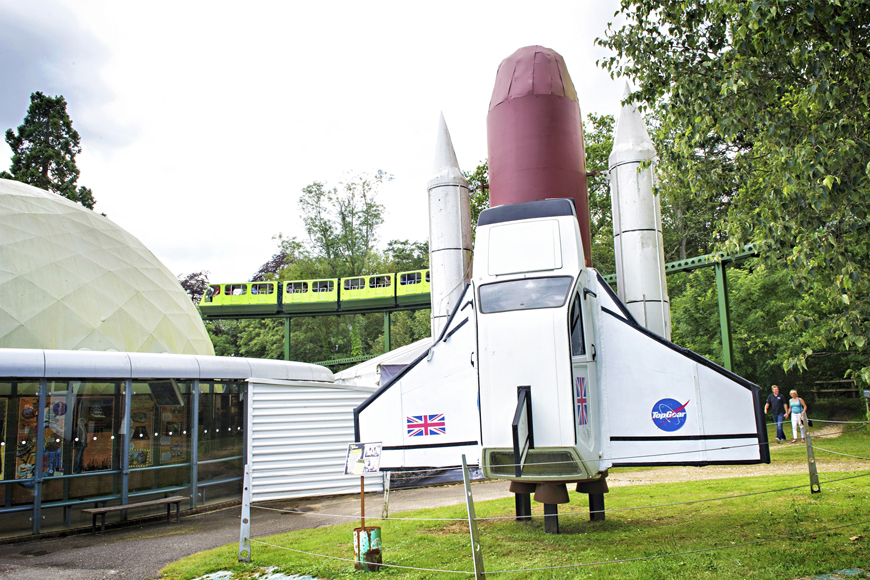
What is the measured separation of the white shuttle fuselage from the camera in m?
7.24

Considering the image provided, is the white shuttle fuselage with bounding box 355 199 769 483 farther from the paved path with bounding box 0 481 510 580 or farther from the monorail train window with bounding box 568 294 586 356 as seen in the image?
the paved path with bounding box 0 481 510 580

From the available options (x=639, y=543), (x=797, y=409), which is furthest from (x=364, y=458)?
(x=797, y=409)

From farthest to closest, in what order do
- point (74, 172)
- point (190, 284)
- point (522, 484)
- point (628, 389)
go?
point (190, 284)
point (74, 172)
point (522, 484)
point (628, 389)

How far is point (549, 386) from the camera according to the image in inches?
282

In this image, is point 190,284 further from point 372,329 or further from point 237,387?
point 237,387

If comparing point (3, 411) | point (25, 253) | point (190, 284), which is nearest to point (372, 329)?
point (190, 284)

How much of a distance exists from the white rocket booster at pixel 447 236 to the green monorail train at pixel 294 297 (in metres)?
27.4

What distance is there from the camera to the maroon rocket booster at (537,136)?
34.0 feet

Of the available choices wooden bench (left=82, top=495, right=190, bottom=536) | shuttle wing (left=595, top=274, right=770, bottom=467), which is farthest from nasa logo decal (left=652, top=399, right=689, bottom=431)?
wooden bench (left=82, top=495, right=190, bottom=536)

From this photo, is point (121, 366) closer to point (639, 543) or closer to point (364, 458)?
point (364, 458)

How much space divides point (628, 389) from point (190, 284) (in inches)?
2470

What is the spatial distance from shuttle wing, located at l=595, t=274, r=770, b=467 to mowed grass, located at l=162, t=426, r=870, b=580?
0.94 meters

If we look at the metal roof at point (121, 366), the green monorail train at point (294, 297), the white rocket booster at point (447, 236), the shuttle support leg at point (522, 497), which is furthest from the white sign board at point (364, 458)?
the green monorail train at point (294, 297)

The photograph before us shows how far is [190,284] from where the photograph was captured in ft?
211
